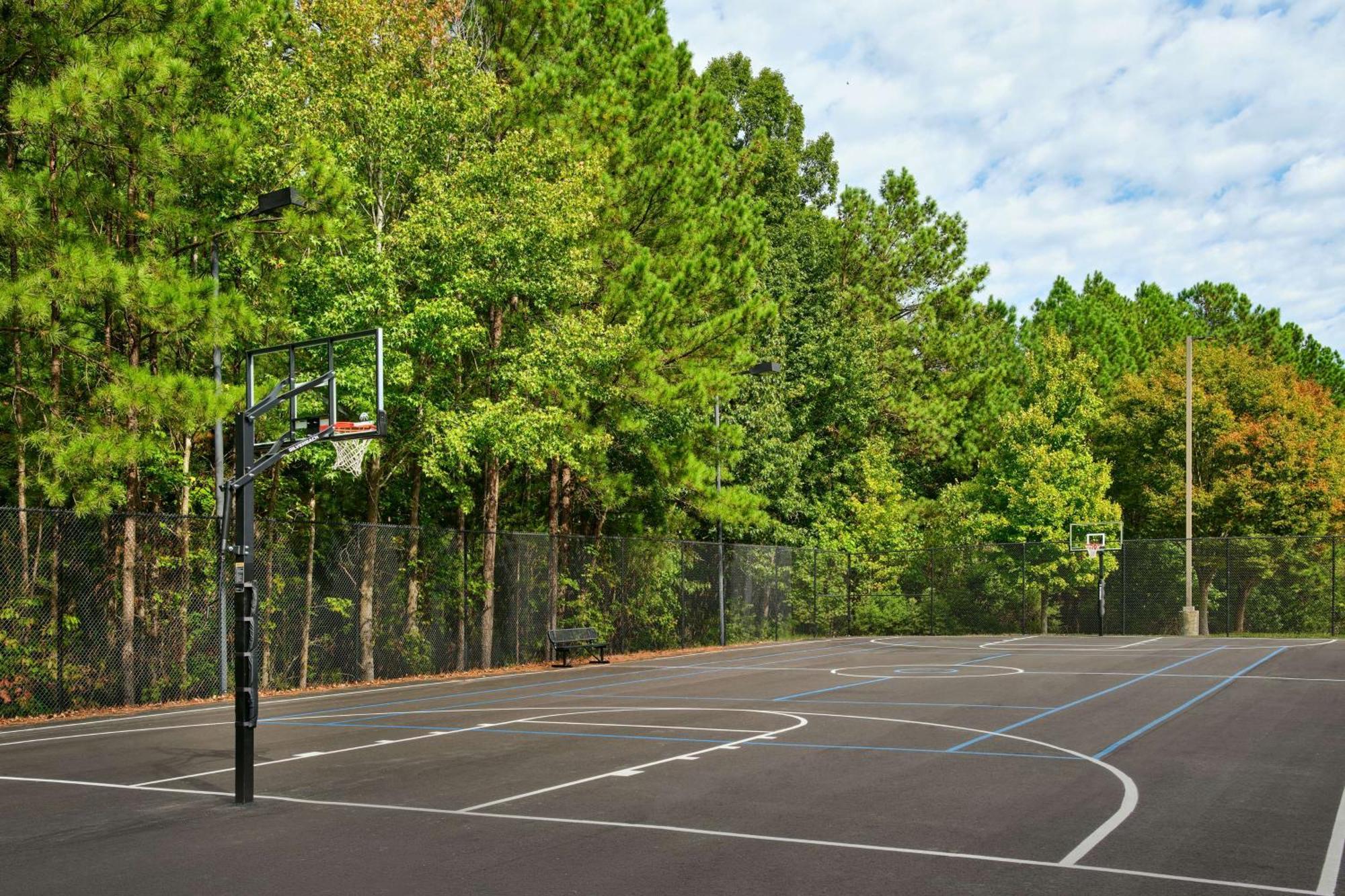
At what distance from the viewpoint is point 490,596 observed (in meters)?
27.0

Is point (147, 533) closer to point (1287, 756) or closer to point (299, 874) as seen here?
point (299, 874)

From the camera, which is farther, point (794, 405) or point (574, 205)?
point (794, 405)

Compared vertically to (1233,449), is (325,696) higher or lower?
lower

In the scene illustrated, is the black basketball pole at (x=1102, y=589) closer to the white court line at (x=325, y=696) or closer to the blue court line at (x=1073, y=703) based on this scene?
the blue court line at (x=1073, y=703)

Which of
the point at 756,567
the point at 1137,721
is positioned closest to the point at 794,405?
the point at 756,567

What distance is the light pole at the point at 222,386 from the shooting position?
1769 centimetres

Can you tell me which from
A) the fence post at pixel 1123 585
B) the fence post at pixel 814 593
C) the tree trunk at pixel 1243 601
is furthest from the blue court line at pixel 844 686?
the tree trunk at pixel 1243 601

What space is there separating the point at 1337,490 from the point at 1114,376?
17.1 meters

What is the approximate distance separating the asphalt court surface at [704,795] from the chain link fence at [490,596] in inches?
70.5

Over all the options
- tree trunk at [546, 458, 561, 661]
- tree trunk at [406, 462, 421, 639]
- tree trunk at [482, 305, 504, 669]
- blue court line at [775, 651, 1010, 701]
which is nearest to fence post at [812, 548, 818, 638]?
blue court line at [775, 651, 1010, 701]

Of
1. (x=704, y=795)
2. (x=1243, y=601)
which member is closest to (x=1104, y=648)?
(x=1243, y=601)

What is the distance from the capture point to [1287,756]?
12.7 metres

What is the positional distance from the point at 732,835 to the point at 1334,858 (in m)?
4.03

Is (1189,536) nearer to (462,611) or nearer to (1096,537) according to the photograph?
(1096,537)
